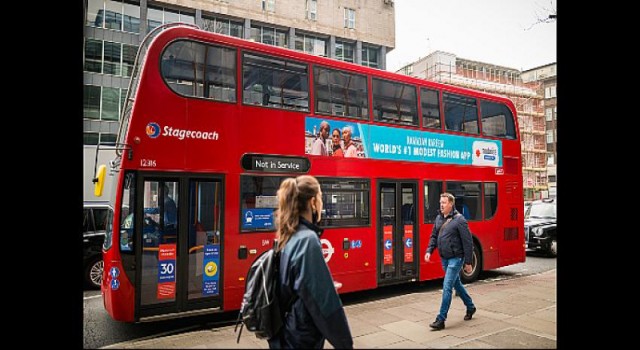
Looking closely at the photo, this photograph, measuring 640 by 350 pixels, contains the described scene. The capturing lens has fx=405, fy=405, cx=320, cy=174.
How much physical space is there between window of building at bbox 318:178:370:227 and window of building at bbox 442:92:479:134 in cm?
260

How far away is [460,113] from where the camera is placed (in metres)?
8.73

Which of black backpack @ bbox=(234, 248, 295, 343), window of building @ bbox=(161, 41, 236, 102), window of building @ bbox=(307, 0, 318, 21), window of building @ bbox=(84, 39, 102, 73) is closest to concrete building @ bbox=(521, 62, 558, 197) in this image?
black backpack @ bbox=(234, 248, 295, 343)

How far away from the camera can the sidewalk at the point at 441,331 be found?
4.41 m

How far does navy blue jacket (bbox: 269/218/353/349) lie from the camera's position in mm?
2516

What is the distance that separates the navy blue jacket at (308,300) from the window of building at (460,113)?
6607 mm

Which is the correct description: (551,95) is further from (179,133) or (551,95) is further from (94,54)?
(94,54)

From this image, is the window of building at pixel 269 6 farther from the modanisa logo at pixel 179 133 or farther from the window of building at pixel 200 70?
the modanisa logo at pixel 179 133

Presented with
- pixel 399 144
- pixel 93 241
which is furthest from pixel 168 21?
pixel 399 144

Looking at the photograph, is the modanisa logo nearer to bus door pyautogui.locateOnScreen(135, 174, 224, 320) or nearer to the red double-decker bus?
the red double-decker bus

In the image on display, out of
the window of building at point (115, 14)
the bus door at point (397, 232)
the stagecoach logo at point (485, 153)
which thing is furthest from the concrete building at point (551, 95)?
the window of building at point (115, 14)
